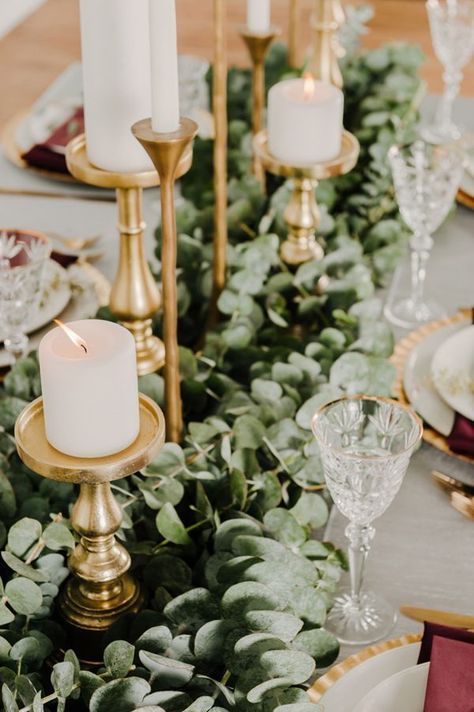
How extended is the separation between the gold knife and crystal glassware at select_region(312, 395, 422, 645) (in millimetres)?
15

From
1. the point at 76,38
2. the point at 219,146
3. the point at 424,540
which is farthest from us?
Answer: the point at 76,38

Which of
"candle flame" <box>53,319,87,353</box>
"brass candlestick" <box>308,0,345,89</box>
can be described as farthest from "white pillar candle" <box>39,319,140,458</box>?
"brass candlestick" <box>308,0,345,89</box>

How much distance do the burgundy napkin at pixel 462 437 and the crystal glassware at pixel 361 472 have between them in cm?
16

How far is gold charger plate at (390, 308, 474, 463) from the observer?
98 centimetres

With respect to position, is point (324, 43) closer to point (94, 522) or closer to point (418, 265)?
point (418, 265)

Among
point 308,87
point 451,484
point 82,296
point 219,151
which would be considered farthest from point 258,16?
point 451,484

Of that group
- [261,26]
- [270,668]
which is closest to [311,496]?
[270,668]

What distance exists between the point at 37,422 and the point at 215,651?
193 mm

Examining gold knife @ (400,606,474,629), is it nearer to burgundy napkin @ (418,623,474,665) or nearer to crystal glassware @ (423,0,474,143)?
burgundy napkin @ (418,623,474,665)

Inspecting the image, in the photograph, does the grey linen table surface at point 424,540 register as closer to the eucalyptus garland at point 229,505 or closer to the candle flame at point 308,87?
the eucalyptus garland at point 229,505

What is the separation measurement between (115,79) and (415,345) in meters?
0.47

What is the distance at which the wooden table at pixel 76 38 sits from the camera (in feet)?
6.21

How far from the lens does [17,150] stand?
156 cm

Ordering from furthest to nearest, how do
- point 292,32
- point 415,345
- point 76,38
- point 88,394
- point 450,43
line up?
point 76,38
point 450,43
point 292,32
point 415,345
point 88,394
